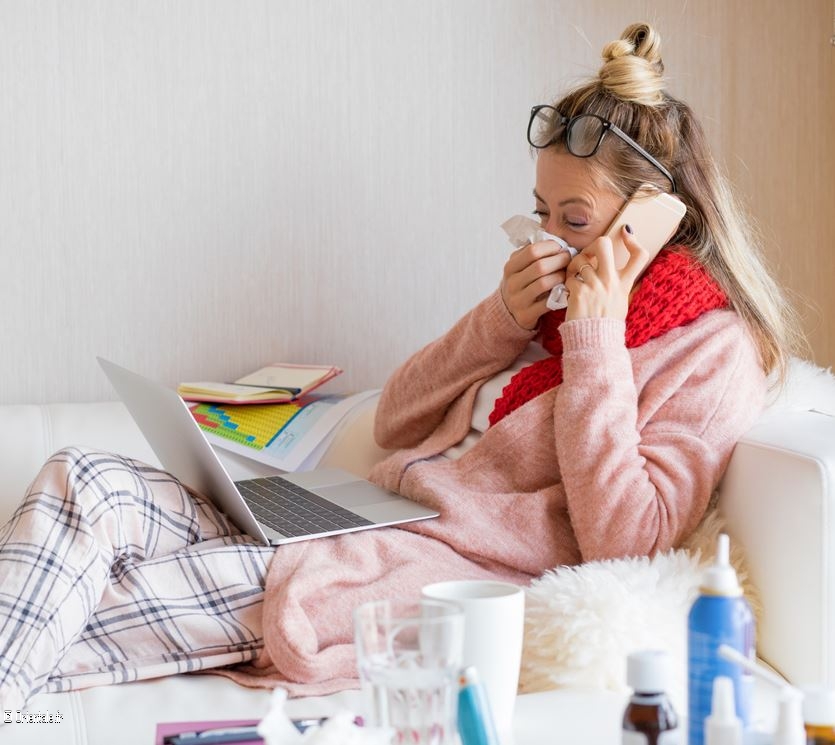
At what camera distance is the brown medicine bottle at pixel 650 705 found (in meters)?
0.71

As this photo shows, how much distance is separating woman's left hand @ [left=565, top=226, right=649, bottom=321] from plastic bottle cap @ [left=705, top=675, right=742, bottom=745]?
784 millimetres

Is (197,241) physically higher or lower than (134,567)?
higher

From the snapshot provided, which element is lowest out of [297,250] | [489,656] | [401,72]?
[489,656]

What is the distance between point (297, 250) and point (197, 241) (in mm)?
186

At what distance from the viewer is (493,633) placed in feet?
2.95

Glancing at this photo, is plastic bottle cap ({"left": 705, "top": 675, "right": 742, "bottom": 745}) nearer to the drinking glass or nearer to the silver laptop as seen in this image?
the drinking glass

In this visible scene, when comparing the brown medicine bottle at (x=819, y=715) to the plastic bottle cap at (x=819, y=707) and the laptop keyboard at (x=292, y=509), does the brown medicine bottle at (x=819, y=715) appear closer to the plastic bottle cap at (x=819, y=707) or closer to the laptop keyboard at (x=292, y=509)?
the plastic bottle cap at (x=819, y=707)

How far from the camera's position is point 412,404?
1748mm

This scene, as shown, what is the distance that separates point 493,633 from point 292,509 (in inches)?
26.3

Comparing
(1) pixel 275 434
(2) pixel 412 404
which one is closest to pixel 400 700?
(2) pixel 412 404

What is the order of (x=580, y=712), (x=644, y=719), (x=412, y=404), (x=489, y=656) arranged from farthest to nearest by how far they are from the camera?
1. (x=412, y=404)
2. (x=580, y=712)
3. (x=489, y=656)
4. (x=644, y=719)

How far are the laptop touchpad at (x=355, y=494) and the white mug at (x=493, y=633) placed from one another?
1.98 feet

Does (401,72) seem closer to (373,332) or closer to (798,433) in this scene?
(373,332)

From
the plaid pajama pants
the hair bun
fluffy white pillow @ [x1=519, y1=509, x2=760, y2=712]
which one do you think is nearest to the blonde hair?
the hair bun
